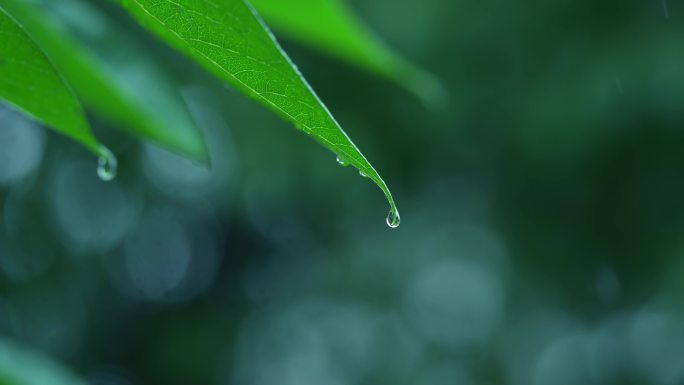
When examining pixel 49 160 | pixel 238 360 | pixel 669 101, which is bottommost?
pixel 238 360

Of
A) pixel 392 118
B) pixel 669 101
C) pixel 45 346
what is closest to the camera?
pixel 669 101

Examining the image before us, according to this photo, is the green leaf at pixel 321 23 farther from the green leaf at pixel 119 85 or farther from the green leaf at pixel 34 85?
the green leaf at pixel 34 85

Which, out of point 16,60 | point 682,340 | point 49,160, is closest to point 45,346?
point 49,160

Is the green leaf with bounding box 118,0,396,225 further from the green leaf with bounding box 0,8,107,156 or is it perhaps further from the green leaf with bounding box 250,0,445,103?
the green leaf with bounding box 250,0,445,103

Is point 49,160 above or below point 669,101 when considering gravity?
below

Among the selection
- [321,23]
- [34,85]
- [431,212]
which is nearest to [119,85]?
[321,23]

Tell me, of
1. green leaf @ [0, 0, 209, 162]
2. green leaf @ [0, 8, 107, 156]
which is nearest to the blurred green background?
green leaf @ [0, 0, 209, 162]

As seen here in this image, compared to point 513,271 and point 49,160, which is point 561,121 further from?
point 49,160
